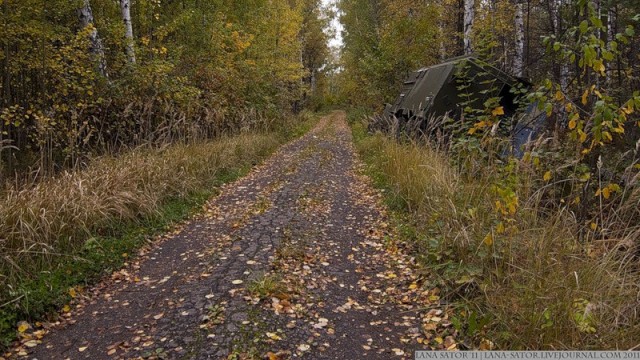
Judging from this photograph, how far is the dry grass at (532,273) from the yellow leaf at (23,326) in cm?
373

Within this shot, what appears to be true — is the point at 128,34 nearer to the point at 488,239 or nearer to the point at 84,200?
the point at 84,200

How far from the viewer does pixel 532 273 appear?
3.52 meters

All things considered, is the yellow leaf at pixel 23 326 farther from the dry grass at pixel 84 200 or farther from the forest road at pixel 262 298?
the dry grass at pixel 84 200

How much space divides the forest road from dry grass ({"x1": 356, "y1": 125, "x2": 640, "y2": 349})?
0.41m

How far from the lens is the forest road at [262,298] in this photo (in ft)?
11.2

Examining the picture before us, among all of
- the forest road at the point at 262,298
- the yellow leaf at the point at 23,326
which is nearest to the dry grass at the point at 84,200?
the yellow leaf at the point at 23,326

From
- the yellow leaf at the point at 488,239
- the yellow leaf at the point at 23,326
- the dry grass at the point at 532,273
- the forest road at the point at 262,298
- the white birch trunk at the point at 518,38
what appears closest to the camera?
the dry grass at the point at 532,273

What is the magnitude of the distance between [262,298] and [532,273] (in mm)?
2376

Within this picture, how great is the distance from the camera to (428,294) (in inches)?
166

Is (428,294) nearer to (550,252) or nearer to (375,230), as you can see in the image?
(550,252)

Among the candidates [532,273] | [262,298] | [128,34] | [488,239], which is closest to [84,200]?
[262,298]

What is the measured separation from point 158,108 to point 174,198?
2989 millimetres

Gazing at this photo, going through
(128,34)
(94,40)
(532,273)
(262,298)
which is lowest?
(262,298)

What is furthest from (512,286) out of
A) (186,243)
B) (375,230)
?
(186,243)
